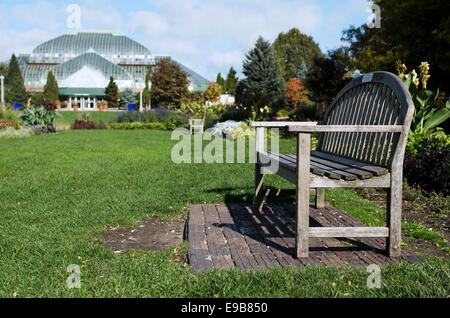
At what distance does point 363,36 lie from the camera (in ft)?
73.6

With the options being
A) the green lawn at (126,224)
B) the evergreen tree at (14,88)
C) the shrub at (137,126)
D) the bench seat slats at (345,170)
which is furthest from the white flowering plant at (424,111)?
the evergreen tree at (14,88)

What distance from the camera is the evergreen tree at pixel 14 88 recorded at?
44.9 m

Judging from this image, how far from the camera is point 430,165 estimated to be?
5527 mm

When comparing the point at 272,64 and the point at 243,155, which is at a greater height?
the point at 272,64

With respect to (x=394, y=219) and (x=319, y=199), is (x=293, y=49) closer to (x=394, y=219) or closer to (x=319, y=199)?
(x=319, y=199)

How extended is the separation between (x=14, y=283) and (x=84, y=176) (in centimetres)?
414

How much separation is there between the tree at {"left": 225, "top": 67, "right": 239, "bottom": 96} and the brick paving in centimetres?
5660

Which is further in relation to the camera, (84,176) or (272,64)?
(272,64)

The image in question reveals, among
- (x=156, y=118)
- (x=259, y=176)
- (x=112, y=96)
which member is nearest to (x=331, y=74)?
(x=156, y=118)

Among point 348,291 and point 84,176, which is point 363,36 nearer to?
point 84,176

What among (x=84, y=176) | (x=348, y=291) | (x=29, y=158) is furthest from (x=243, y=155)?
(x=348, y=291)

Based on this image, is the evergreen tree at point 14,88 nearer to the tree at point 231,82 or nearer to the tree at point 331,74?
the tree at point 231,82
